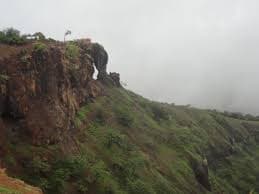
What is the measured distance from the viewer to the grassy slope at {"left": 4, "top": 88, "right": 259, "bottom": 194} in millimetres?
36688

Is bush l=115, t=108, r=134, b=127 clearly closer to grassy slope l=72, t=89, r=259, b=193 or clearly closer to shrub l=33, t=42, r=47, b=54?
grassy slope l=72, t=89, r=259, b=193

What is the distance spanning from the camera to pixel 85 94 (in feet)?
175

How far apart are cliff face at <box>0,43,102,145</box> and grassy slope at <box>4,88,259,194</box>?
6.25 feet

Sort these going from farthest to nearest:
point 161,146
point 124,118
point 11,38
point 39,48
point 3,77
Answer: point 161,146
point 124,118
point 11,38
point 39,48
point 3,77

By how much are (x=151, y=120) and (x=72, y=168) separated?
3712cm

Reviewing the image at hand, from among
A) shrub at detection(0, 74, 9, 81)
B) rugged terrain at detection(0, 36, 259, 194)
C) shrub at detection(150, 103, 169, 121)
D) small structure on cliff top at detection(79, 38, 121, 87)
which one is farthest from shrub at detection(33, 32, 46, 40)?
shrub at detection(150, 103, 169, 121)

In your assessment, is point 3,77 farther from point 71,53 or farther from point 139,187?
point 139,187

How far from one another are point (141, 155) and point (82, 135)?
1030cm

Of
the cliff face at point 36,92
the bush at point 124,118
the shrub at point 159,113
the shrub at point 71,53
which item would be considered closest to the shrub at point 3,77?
the cliff face at point 36,92

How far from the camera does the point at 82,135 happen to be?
45.4 m

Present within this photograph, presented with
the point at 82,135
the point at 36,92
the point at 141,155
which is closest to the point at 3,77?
the point at 36,92

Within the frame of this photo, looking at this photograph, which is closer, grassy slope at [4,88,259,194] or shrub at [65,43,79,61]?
grassy slope at [4,88,259,194]

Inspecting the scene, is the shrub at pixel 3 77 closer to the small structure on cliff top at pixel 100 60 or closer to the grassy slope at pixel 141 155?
the grassy slope at pixel 141 155

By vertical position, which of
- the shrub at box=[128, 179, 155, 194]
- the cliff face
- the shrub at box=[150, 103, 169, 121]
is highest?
the cliff face
